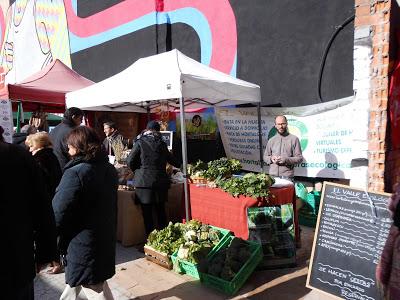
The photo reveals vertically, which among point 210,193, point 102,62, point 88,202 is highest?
point 102,62

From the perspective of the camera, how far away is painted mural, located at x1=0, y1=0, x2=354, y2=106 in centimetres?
682

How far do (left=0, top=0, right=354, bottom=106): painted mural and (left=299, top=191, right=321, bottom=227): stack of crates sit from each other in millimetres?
1816

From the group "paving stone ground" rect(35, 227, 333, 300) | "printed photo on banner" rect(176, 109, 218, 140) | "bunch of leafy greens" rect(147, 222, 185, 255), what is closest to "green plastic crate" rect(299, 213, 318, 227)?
"paving stone ground" rect(35, 227, 333, 300)

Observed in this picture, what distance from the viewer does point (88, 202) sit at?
2.94 metres

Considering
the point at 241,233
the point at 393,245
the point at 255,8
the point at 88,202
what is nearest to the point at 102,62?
the point at 255,8

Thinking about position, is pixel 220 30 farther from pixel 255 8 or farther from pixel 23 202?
pixel 23 202

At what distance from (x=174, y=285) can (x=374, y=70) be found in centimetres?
309

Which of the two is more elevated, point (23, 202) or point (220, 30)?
point (220, 30)

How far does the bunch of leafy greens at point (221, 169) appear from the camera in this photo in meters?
5.49

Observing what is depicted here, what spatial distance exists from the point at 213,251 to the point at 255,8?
17.6 ft

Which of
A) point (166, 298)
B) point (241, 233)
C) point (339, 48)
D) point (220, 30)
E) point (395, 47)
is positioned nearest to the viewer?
point (395, 47)

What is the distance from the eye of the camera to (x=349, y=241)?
3469 millimetres

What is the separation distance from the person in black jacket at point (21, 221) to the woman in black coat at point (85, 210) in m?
0.46

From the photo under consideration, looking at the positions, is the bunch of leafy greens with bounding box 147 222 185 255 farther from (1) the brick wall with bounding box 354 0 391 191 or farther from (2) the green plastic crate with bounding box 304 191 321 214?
(1) the brick wall with bounding box 354 0 391 191
